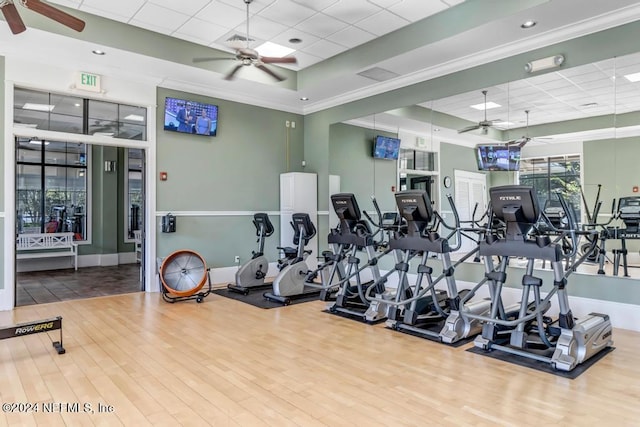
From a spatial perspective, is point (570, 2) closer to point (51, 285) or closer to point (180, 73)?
point (180, 73)

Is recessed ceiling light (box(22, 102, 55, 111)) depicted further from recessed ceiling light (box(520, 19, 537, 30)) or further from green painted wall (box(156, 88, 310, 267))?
recessed ceiling light (box(520, 19, 537, 30))

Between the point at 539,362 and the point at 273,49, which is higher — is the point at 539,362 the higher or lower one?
the lower one

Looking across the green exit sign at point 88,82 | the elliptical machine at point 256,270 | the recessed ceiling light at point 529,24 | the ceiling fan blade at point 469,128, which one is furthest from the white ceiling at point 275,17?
the elliptical machine at point 256,270

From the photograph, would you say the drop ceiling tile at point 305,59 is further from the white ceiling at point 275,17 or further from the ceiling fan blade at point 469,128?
the ceiling fan blade at point 469,128

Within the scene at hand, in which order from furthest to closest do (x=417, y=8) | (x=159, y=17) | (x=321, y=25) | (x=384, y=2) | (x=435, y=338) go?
(x=321, y=25) < (x=159, y=17) < (x=417, y=8) < (x=384, y=2) < (x=435, y=338)

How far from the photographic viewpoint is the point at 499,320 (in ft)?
11.9

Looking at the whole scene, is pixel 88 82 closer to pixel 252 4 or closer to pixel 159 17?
pixel 159 17

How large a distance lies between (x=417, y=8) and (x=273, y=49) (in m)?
2.30

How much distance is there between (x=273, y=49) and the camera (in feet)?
20.7

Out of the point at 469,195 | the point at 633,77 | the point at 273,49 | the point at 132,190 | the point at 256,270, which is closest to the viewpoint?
the point at 633,77

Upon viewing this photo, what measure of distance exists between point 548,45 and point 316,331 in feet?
14.3

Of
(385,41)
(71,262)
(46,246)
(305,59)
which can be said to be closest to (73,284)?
(46,246)

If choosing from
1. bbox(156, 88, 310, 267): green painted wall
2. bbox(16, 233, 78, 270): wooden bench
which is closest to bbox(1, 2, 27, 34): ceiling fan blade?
bbox(156, 88, 310, 267): green painted wall

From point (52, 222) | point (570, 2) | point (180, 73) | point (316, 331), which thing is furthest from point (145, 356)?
point (52, 222)
